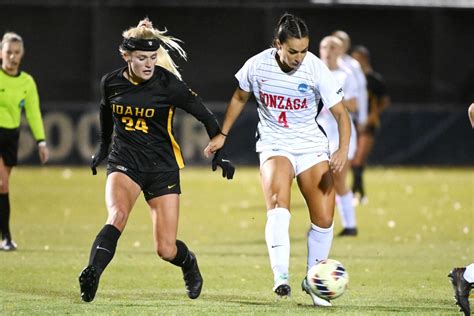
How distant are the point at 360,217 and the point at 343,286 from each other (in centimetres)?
898

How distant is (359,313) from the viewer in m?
9.09

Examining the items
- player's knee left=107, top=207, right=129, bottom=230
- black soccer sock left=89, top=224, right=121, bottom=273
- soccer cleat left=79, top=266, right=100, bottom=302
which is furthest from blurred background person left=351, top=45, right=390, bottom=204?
soccer cleat left=79, top=266, right=100, bottom=302

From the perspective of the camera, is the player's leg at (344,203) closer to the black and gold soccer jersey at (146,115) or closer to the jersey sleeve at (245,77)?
the jersey sleeve at (245,77)

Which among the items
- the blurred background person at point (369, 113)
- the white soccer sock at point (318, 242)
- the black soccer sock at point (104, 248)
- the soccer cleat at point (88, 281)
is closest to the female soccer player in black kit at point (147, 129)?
the black soccer sock at point (104, 248)

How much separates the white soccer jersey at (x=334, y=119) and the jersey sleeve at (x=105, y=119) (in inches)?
196

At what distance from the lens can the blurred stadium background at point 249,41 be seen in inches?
1160

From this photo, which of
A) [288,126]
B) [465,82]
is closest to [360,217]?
[288,126]

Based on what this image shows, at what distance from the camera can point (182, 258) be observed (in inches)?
386

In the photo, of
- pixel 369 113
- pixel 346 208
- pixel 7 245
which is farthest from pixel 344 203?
pixel 369 113

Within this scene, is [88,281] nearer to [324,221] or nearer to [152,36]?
[152,36]

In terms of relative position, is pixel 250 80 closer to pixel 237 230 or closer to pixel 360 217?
pixel 237 230

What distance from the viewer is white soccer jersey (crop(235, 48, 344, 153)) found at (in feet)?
31.5

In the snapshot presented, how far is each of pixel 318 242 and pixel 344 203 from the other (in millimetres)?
5155

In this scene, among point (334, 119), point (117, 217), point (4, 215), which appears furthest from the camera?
point (334, 119)
